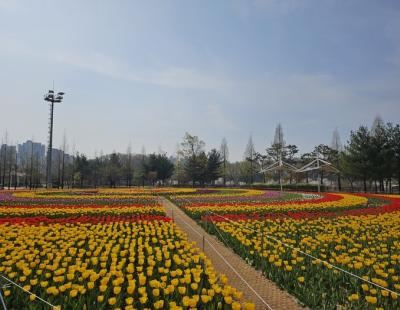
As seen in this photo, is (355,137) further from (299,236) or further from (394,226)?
(299,236)

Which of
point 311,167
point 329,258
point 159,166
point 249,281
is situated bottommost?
point 249,281

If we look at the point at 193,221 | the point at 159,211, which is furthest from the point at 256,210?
the point at 159,211

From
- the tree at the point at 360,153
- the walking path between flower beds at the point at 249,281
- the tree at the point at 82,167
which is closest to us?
the walking path between flower beds at the point at 249,281

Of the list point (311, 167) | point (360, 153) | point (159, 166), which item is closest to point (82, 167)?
point (159, 166)

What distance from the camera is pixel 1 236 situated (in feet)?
28.0

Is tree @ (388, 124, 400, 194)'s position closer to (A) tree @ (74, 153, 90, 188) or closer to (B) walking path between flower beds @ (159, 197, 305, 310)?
(B) walking path between flower beds @ (159, 197, 305, 310)

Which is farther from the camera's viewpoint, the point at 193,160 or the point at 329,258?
the point at 193,160

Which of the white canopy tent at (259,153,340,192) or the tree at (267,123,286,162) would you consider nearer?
the white canopy tent at (259,153,340,192)

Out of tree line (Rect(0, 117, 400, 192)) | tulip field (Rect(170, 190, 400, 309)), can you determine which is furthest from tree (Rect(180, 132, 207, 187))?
tulip field (Rect(170, 190, 400, 309))

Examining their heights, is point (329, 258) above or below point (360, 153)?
below

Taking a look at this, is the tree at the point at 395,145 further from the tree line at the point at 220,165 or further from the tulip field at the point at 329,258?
the tulip field at the point at 329,258

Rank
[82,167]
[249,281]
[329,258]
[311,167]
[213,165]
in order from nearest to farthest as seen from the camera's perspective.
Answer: [249,281] → [329,258] → [311,167] → [82,167] → [213,165]

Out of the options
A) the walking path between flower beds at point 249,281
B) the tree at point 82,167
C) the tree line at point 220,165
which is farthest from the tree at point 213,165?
the walking path between flower beds at point 249,281

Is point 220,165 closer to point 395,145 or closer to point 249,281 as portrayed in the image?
point 395,145
